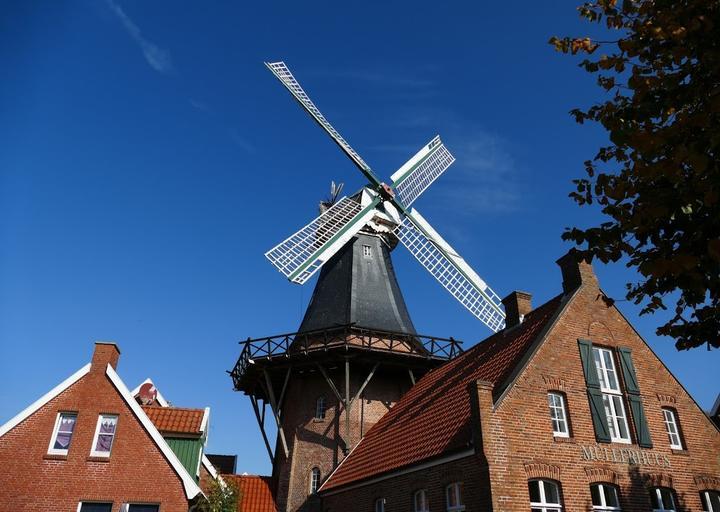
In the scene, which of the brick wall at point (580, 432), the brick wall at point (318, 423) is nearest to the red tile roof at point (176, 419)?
the brick wall at point (318, 423)

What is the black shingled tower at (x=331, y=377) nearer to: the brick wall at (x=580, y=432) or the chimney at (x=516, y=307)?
the chimney at (x=516, y=307)

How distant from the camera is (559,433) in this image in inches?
481

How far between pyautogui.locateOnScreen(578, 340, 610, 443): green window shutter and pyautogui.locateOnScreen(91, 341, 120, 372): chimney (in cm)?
1392

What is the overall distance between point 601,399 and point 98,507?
13.9 metres

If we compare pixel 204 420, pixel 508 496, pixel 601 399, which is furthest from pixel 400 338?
pixel 508 496

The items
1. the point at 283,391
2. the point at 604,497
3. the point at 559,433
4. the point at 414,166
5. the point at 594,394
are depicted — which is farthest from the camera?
the point at 414,166

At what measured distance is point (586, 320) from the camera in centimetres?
1415

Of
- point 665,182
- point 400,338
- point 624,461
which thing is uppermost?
point 400,338

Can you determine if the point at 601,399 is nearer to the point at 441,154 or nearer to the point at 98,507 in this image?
the point at 98,507

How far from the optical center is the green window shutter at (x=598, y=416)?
40.8 ft

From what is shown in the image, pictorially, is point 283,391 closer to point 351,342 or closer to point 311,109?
point 351,342

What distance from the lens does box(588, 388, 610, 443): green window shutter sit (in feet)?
40.8

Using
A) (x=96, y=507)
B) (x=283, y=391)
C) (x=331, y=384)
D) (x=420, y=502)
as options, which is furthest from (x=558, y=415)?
(x=96, y=507)

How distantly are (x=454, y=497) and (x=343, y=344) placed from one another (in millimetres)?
8456
